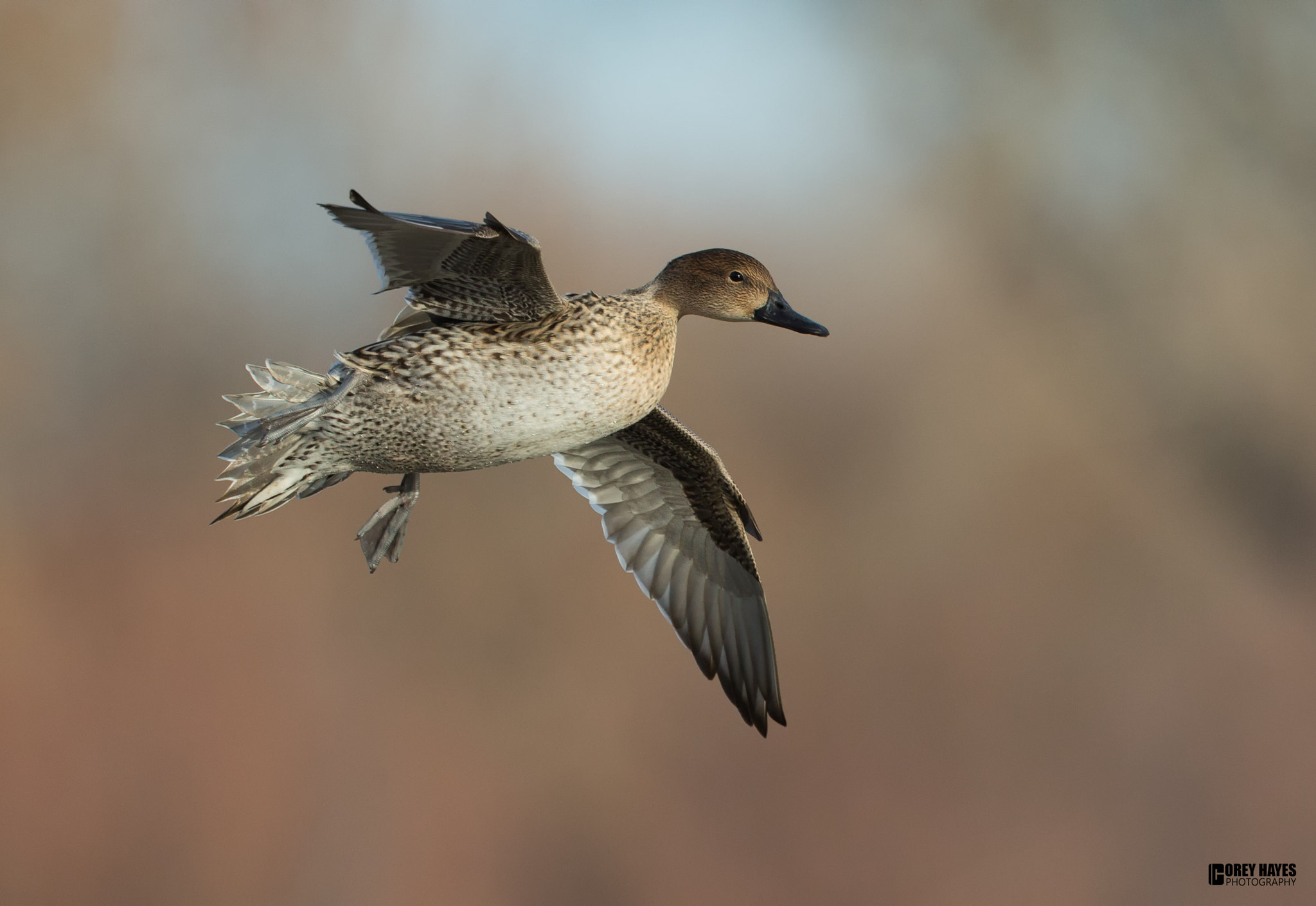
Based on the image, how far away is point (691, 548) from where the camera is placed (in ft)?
7.47

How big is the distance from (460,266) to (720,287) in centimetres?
46

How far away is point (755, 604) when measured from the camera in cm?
223

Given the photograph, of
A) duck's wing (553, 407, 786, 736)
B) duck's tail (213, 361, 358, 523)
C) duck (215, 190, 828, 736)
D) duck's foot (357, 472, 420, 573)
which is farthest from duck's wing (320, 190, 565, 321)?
duck's wing (553, 407, 786, 736)

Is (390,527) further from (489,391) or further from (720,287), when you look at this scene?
(720,287)

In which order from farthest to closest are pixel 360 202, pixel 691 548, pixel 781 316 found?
1. pixel 691 548
2. pixel 781 316
3. pixel 360 202

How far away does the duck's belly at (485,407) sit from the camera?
1480 mm

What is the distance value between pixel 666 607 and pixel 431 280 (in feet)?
3.27

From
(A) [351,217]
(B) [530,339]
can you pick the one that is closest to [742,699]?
(B) [530,339]

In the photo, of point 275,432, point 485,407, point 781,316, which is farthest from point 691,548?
point 275,432

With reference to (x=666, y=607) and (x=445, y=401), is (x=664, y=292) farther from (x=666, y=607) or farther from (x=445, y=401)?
(x=666, y=607)

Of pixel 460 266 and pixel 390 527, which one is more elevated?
pixel 460 266

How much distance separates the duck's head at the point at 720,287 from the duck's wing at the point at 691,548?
0.50 m

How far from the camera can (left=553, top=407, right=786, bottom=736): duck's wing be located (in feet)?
7.18

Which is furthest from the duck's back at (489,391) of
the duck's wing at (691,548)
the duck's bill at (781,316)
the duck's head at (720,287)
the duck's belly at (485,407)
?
the duck's wing at (691,548)
